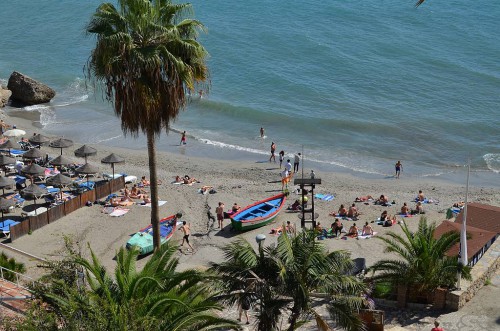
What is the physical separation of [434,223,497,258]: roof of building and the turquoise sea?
56.6 feet

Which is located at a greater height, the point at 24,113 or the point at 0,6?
the point at 0,6

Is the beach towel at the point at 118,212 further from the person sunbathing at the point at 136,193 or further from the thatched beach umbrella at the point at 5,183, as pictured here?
the thatched beach umbrella at the point at 5,183

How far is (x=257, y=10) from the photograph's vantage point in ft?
291

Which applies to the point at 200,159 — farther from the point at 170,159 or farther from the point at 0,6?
the point at 0,6

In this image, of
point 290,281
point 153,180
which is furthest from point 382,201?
point 290,281

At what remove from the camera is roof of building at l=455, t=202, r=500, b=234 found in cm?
2433

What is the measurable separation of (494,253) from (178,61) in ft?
38.8

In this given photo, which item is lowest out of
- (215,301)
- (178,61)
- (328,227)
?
(328,227)

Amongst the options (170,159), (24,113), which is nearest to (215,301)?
(170,159)

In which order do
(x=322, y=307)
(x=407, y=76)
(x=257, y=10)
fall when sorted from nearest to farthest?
(x=322, y=307)
(x=407, y=76)
(x=257, y=10)

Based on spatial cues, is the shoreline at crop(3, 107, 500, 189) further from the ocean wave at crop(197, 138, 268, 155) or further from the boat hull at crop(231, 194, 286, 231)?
the boat hull at crop(231, 194, 286, 231)

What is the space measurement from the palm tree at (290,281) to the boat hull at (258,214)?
15003mm

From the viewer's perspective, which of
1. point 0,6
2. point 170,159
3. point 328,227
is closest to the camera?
point 328,227

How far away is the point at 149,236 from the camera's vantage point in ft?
86.5
